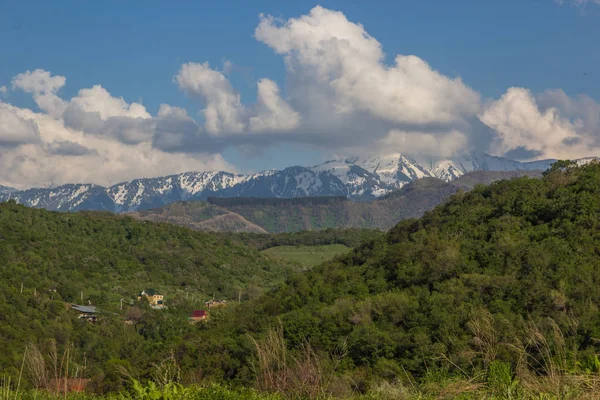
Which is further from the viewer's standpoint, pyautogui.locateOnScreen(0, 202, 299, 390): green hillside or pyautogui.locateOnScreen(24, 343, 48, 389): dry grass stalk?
pyautogui.locateOnScreen(0, 202, 299, 390): green hillside

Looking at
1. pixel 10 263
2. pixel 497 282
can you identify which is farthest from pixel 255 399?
pixel 10 263

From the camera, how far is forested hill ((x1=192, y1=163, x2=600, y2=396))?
38.5m

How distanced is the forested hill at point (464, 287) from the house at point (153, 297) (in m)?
68.3

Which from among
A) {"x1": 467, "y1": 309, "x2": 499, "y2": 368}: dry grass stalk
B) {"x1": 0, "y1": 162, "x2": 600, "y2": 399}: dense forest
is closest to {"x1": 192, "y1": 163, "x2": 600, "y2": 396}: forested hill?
{"x1": 0, "y1": 162, "x2": 600, "y2": 399}: dense forest

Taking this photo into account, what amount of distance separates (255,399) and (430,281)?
4150 centimetres

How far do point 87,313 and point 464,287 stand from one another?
79025 mm

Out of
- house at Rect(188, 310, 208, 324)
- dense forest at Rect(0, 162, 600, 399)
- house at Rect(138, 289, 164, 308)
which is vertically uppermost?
dense forest at Rect(0, 162, 600, 399)

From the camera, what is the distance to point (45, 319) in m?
99.2

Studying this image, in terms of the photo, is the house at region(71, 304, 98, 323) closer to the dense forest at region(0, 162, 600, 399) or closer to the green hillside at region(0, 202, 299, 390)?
the green hillside at region(0, 202, 299, 390)

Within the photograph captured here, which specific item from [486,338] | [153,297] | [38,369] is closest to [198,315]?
[153,297]

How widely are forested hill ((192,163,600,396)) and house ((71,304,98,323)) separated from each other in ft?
164

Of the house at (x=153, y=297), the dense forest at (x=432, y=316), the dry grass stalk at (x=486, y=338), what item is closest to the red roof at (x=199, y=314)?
the house at (x=153, y=297)

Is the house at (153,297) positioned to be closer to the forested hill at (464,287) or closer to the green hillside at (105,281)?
the green hillside at (105,281)

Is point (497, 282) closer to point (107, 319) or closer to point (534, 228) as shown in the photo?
point (534, 228)
